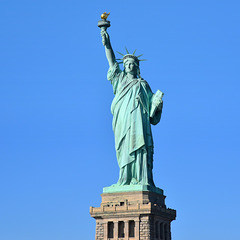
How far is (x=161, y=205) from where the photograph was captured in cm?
3944

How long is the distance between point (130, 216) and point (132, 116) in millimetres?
6666

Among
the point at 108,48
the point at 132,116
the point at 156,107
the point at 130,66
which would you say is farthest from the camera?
the point at 108,48

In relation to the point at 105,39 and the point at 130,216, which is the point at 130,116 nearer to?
the point at 105,39

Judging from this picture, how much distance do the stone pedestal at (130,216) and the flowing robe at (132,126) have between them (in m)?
1.17

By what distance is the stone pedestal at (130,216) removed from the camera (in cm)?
3709

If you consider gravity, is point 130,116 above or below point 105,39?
below

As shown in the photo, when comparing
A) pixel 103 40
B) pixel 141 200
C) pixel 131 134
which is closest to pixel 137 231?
pixel 141 200

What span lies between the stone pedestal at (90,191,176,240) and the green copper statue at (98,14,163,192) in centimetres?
94

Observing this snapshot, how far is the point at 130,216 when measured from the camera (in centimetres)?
3747

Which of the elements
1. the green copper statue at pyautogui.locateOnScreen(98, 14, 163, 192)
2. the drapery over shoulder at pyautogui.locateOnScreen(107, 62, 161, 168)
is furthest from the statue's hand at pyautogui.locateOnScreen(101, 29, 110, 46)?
the drapery over shoulder at pyautogui.locateOnScreen(107, 62, 161, 168)

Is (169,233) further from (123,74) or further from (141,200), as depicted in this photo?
(123,74)

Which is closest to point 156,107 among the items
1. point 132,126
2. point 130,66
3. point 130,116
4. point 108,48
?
point 130,116

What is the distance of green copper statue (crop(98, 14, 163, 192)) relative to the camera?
39.2 metres

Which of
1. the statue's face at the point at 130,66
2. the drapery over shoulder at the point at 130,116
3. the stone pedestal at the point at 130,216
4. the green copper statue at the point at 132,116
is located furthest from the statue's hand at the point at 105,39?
the stone pedestal at the point at 130,216
